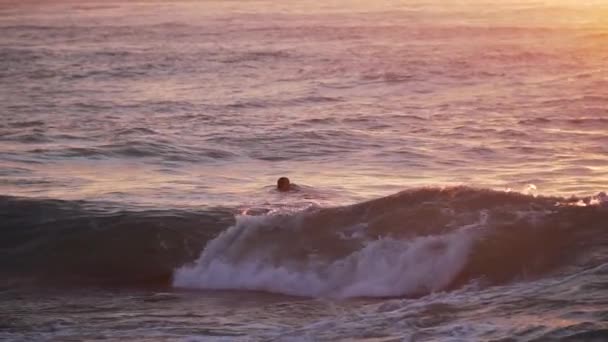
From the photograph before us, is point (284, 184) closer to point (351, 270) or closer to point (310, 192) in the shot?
point (310, 192)

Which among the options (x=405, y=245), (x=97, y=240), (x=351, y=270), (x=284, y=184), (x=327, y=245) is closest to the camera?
(x=351, y=270)

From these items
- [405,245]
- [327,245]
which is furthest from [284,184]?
[405,245]

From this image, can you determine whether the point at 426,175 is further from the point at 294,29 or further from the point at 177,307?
the point at 294,29

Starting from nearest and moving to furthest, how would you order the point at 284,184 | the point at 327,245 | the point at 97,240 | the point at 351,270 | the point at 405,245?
the point at 351,270 → the point at 405,245 → the point at 327,245 → the point at 97,240 → the point at 284,184

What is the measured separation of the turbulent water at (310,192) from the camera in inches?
384

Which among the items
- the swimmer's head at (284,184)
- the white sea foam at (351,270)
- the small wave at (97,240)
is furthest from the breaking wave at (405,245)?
the swimmer's head at (284,184)

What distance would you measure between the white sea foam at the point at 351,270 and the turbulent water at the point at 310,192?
22mm

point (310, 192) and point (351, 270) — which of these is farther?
point (310, 192)

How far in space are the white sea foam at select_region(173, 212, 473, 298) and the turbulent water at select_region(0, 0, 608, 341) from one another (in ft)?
0.07

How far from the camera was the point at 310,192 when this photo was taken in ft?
50.5

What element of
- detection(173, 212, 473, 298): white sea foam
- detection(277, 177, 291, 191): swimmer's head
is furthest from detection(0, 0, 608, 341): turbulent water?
detection(277, 177, 291, 191): swimmer's head

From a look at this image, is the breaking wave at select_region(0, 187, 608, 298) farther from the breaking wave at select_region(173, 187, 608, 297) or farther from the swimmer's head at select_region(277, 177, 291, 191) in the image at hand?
the swimmer's head at select_region(277, 177, 291, 191)

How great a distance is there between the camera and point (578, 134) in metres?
19.8

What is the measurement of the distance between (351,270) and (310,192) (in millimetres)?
4240
